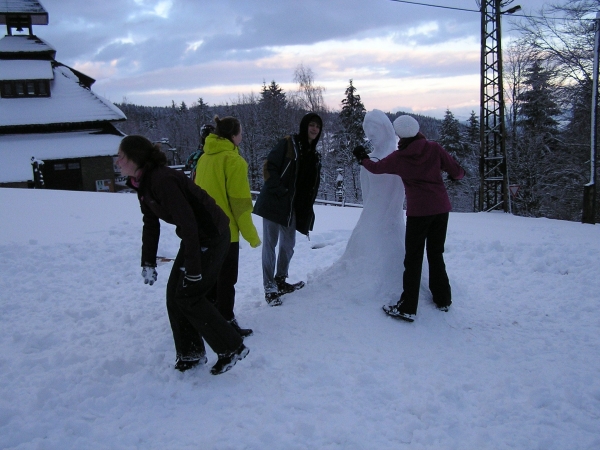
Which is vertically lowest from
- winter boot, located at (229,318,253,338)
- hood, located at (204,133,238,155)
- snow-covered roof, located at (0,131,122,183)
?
winter boot, located at (229,318,253,338)

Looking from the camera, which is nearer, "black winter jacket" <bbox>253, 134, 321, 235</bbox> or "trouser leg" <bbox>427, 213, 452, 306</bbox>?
"trouser leg" <bbox>427, 213, 452, 306</bbox>

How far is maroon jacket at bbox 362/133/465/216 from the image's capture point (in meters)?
3.79

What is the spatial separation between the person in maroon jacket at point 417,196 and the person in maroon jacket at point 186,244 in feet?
5.30

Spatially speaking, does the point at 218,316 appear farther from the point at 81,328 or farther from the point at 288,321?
the point at 81,328

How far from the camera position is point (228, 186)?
3619mm

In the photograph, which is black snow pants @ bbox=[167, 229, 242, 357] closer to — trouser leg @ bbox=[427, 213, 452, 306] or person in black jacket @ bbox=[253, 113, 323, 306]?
person in black jacket @ bbox=[253, 113, 323, 306]

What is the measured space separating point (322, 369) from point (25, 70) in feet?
95.5

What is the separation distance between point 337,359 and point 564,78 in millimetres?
23651

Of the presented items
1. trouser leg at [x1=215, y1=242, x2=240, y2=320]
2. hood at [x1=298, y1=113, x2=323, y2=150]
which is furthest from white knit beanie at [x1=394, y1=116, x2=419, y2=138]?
trouser leg at [x1=215, y1=242, x2=240, y2=320]

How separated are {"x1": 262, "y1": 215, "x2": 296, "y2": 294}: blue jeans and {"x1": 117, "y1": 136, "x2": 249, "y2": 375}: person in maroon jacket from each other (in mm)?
1198

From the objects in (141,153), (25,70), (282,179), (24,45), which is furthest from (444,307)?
(24,45)

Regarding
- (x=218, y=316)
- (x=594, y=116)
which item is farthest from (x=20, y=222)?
(x=594, y=116)

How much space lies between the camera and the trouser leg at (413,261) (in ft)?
12.4

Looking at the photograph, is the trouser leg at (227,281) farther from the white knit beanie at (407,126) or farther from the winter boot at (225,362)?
the white knit beanie at (407,126)
